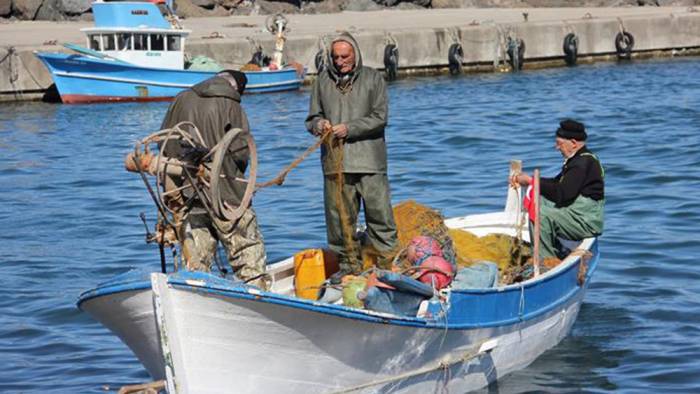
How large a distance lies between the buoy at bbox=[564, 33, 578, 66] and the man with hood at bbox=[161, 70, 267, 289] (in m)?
25.3

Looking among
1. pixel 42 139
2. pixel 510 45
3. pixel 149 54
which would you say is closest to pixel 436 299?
pixel 42 139

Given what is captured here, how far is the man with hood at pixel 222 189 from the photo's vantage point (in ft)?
28.1

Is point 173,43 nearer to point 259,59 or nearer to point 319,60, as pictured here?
point 259,59

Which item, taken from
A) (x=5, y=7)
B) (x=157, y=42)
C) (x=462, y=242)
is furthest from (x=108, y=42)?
(x=462, y=242)

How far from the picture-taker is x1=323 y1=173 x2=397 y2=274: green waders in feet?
30.3

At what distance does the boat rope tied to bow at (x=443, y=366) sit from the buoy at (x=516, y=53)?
2421 cm

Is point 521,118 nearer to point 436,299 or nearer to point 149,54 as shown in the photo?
point 149,54

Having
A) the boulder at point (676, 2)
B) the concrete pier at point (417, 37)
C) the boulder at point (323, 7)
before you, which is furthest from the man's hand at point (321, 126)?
the boulder at point (676, 2)

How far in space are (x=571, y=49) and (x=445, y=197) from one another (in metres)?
17.2

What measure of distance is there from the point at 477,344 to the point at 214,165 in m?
2.18

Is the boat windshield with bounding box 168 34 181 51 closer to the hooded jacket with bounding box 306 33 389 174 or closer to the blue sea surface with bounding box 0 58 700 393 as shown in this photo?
the blue sea surface with bounding box 0 58 700 393

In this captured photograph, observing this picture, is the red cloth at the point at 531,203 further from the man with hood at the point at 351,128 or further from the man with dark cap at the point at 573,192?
the man with hood at the point at 351,128

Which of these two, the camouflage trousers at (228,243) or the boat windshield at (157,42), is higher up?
the camouflage trousers at (228,243)

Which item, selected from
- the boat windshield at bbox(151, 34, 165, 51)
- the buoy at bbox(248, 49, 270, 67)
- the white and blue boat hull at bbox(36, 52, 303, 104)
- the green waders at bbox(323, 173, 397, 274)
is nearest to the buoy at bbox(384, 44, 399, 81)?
the white and blue boat hull at bbox(36, 52, 303, 104)
